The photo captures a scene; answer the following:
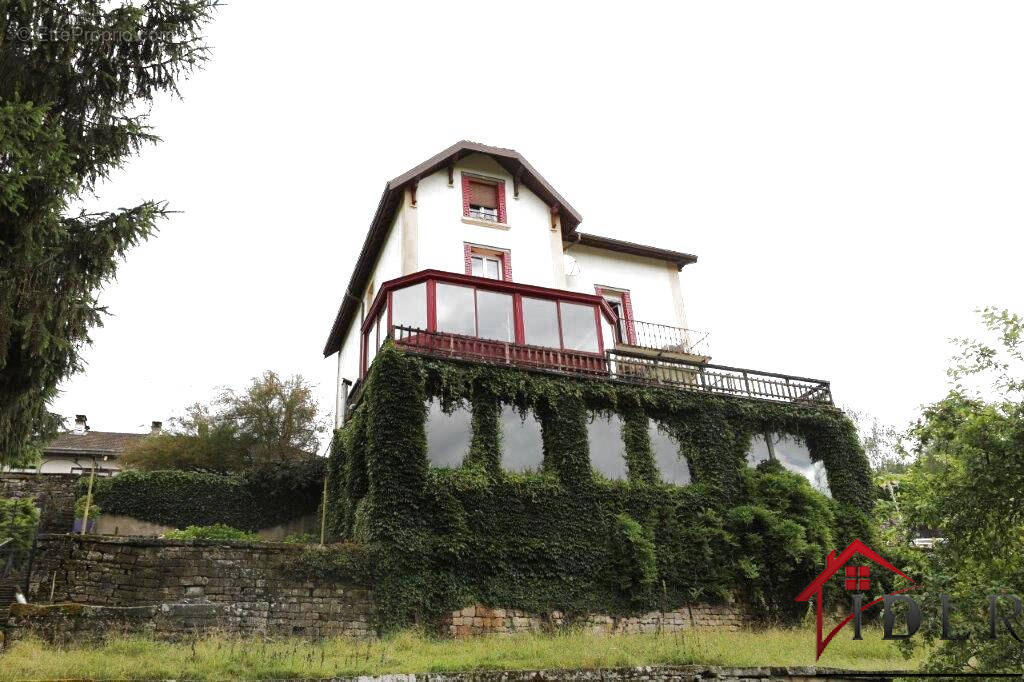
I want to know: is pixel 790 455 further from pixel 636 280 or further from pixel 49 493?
pixel 49 493

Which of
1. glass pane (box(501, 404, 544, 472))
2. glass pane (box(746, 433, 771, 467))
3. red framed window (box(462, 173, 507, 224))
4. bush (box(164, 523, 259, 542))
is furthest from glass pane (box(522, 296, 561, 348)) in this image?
bush (box(164, 523, 259, 542))

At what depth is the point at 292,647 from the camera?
1255 cm

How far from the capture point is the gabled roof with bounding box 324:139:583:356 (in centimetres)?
2258

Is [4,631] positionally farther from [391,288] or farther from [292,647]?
[391,288]

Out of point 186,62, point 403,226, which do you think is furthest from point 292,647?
point 403,226

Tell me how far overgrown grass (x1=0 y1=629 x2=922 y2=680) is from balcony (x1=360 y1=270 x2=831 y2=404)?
24.6 feet

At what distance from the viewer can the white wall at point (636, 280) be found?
2550 centimetres

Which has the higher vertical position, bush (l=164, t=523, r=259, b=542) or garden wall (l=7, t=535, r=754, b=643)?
bush (l=164, t=523, r=259, b=542)

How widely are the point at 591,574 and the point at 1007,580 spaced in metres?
10.5

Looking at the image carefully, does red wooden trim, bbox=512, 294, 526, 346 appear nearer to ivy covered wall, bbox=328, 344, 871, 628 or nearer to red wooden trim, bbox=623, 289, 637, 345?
ivy covered wall, bbox=328, 344, 871, 628

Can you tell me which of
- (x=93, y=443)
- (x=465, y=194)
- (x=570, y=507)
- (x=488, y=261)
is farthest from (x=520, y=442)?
(x=93, y=443)

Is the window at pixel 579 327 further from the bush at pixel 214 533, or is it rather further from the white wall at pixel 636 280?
the bush at pixel 214 533

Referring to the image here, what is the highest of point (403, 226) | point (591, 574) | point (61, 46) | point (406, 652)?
point (403, 226)

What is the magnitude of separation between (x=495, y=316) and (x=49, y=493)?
13827mm
